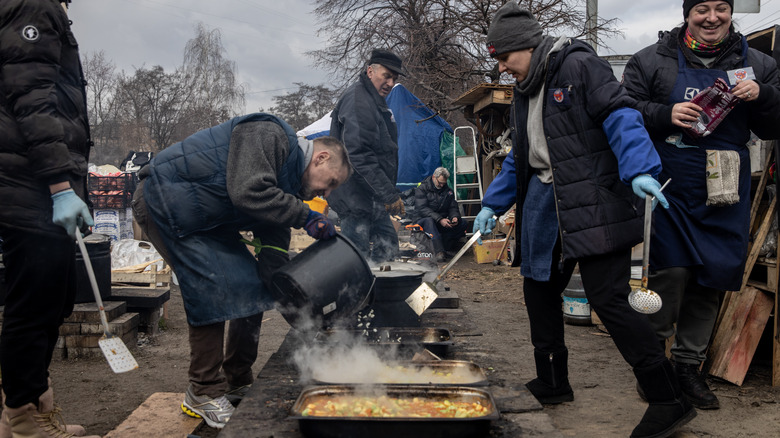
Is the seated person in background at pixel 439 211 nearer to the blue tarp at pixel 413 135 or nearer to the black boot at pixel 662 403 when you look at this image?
the blue tarp at pixel 413 135

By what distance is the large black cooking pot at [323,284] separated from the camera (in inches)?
95.5

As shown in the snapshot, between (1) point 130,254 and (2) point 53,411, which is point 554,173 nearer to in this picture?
(2) point 53,411

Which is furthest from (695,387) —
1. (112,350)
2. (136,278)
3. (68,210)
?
(136,278)

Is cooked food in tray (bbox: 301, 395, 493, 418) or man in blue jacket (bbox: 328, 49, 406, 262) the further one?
man in blue jacket (bbox: 328, 49, 406, 262)

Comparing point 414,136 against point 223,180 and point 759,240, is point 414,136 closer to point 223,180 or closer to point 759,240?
point 759,240

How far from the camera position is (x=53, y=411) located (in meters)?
2.25

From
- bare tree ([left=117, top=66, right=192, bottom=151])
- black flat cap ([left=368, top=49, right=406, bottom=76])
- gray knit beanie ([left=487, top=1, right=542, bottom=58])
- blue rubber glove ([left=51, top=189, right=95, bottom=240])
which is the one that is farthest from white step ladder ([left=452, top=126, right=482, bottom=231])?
bare tree ([left=117, top=66, right=192, bottom=151])

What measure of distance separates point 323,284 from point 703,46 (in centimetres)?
230

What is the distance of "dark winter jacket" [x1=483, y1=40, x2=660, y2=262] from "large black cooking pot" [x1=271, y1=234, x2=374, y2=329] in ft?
3.19

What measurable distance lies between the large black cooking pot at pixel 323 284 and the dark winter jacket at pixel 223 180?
0.64 feet

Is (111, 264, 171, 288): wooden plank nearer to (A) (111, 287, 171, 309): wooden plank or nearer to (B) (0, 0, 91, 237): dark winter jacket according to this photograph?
(A) (111, 287, 171, 309): wooden plank

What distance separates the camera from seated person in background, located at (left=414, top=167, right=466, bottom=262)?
334 inches

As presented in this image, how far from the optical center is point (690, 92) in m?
2.79

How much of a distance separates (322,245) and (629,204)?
1.39 m
